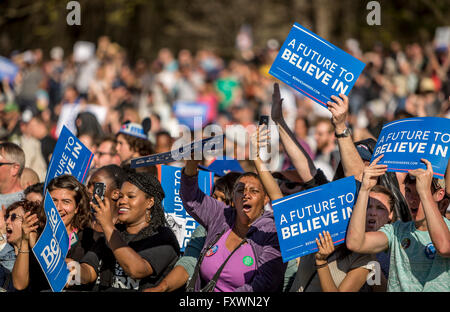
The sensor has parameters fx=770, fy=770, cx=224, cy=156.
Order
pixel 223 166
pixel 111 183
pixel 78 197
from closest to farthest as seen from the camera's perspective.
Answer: pixel 78 197 < pixel 111 183 < pixel 223 166

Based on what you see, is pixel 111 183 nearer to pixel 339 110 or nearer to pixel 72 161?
pixel 72 161

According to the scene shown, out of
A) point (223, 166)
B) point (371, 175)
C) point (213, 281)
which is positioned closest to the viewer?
point (371, 175)

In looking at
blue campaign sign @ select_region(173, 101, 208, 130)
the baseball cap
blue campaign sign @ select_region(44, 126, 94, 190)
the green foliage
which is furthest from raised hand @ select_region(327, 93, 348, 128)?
the green foliage

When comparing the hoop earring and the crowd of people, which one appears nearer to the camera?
the crowd of people

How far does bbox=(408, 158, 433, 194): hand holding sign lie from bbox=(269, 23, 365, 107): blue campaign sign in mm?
1226

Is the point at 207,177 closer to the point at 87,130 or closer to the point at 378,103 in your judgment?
the point at 87,130

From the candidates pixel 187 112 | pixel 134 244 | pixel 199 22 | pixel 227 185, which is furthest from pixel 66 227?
pixel 199 22

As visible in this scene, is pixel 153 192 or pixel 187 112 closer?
pixel 153 192

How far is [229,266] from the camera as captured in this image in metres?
5.31

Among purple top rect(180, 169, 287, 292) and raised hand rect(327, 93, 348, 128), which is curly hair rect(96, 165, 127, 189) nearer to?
purple top rect(180, 169, 287, 292)

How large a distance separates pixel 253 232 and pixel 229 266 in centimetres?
31

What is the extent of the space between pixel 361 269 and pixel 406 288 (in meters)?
0.43

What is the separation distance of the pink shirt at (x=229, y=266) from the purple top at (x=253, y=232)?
0.11 ft

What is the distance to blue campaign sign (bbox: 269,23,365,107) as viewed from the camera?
5742 millimetres
